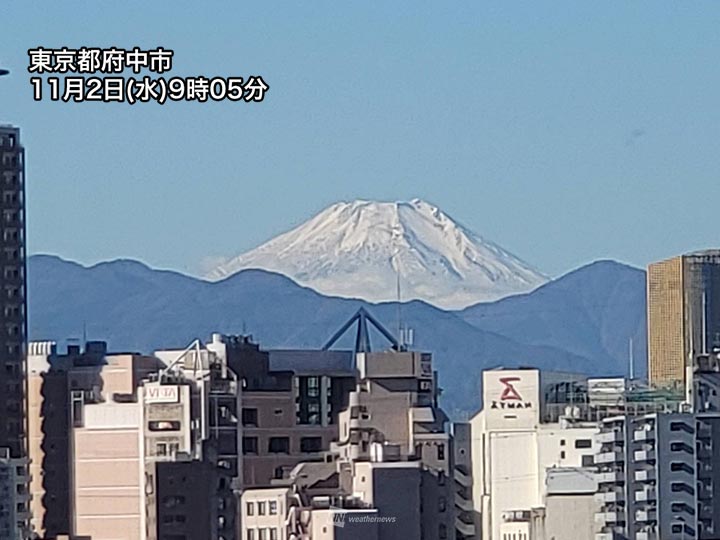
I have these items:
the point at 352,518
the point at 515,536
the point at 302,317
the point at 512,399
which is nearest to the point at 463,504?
the point at 515,536

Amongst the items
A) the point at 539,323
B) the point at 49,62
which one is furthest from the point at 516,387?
the point at 539,323

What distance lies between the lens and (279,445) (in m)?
34.7

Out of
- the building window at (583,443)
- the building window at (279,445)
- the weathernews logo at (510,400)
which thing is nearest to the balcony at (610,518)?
the building window at (583,443)

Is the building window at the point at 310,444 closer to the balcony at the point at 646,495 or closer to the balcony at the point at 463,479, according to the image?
the balcony at the point at 463,479

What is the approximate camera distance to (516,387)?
39906 mm

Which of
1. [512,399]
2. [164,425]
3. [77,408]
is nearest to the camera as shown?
[164,425]

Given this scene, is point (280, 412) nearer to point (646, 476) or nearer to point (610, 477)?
point (610, 477)

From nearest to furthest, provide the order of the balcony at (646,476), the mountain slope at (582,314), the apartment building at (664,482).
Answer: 1. the apartment building at (664,482)
2. the balcony at (646,476)
3. the mountain slope at (582,314)

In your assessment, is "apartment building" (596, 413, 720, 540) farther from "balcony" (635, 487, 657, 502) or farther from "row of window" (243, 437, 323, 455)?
"row of window" (243, 437, 323, 455)

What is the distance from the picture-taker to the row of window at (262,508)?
29875mm

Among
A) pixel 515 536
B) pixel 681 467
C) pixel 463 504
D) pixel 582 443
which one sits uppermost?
pixel 582 443

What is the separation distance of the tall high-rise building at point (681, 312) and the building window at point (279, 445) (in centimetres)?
925

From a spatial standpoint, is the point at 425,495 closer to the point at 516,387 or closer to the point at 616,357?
the point at 516,387

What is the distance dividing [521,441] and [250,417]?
6.09m
